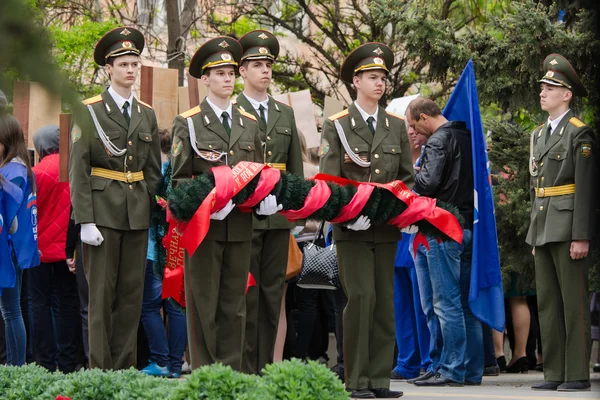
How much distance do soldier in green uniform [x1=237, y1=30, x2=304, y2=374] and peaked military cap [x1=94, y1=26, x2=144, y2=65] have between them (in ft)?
2.66

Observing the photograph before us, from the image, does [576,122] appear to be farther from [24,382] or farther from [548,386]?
[24,382]

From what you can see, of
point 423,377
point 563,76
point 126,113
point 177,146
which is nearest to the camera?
point 177,146

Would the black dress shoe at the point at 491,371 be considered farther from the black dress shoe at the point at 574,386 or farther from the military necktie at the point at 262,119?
the military necktie at the point at 262,119

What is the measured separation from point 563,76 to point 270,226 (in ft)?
7.66

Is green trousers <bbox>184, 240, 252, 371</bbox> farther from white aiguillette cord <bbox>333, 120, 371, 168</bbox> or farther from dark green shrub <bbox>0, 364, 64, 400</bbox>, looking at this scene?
dark green shrub <bbox>0, 364, 64, 400</bbox>

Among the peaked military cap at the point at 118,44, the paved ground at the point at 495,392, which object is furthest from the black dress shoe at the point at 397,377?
the peaked military cap at the point at 118,44

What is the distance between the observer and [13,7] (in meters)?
1.57

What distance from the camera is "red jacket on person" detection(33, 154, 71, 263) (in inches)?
333

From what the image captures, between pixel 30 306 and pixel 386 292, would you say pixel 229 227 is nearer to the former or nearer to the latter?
pixel 386 292

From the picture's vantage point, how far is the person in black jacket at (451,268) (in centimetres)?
767

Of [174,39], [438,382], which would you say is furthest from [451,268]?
[174,39]

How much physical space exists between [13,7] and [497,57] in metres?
7.17

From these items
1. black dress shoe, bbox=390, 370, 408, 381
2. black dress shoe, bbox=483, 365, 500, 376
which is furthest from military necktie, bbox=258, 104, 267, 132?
black dress shoe, bbox=483, 365, 500, 376

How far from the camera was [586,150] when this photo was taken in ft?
22.9
